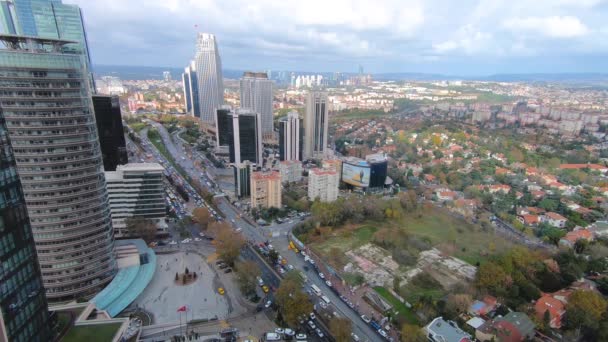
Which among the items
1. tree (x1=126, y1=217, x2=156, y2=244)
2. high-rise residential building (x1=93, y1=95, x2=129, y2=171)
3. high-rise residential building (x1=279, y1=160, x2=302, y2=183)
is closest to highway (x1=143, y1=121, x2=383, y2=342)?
tree (x1=126, y1=217, x2=156, y2=244)

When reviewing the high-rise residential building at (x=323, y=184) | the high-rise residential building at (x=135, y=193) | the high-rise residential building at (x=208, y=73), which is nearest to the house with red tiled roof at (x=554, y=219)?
the high-rise residential building at (x=323, y=184)

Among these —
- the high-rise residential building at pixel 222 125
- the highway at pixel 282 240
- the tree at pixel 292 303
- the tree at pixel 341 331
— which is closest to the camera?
the tree at pixel 341 331

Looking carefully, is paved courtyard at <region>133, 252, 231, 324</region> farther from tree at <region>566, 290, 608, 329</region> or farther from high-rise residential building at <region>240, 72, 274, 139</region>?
high-rise residential building at <region>240, 72, 274, 139</region>

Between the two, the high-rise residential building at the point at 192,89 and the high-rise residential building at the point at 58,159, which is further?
the high-rise residential building at the point at 192,89

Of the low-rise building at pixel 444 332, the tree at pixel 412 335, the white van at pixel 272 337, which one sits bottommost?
the white van at pixel 272 337

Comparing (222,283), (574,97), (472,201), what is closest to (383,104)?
(574,97)

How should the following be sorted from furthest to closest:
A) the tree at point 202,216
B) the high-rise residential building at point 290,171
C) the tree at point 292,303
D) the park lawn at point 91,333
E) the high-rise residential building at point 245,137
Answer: the high-rise residential building at point 245,137 < the high-rise residential building at point 290,171 < the tree at point 202,216 < the tree at point 292,303 < the park lawn at point 91,333

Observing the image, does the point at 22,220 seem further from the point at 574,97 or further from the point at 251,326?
the point at 574,97

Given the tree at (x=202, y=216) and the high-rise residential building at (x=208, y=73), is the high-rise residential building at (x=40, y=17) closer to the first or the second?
the tree at (x=202, y=216)
